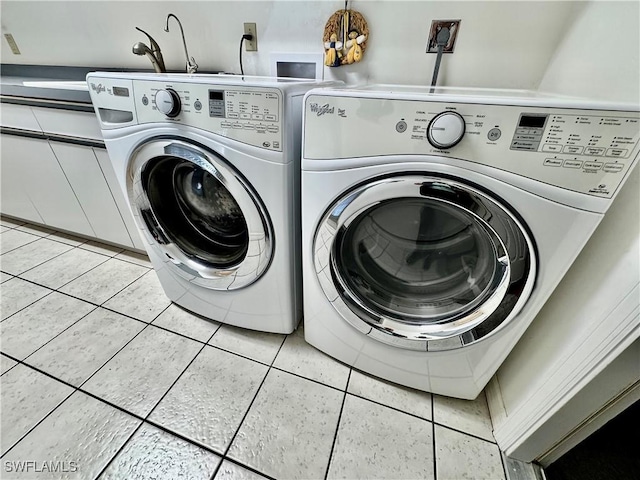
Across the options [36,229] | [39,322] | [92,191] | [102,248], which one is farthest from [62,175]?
[36,229]

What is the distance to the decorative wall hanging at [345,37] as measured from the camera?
1119mm

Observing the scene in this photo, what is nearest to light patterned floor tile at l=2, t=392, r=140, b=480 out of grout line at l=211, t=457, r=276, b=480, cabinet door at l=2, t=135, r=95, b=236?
grout line at l=211, t=457, r=276, b=480

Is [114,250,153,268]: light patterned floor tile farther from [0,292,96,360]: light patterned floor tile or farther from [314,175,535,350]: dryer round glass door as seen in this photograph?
[314,175,535,350]: dryer round glass door

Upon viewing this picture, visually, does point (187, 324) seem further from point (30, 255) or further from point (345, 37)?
point (345, 37)

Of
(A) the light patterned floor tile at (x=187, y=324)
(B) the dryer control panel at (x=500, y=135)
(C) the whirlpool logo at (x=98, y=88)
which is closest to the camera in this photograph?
(B) the dryer control panel at (x=500, y=135)

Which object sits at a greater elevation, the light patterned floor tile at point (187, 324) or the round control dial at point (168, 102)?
the round control dial at point (168, 102)

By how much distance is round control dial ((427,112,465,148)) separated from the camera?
1.73 feet

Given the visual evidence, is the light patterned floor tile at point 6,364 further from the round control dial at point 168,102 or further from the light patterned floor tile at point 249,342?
the round control dial at point 168,102

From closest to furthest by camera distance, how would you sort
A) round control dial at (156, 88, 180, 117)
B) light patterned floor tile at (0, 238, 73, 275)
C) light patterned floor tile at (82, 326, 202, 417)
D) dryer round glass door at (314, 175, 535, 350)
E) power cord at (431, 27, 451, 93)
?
1. dryer round glass door at (314, 175, 535, 350)
2. round control dial at (156, 88, 180, 117)
3. light patterned floor tile at (82, 326, 202, 417)
4. power cord at (431, 27, 451, 93)
5. light patterned floor tile at (0, 238, 73, 275)

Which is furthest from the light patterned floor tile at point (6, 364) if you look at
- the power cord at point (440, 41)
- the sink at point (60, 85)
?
the power cord at point (440, 41)

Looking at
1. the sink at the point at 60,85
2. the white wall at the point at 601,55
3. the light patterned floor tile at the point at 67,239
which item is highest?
the white wall at the point at 601,55

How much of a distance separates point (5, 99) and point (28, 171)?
1.18 ft

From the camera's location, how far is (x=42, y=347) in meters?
1.09

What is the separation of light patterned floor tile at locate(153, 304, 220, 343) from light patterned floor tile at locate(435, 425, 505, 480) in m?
0.93
